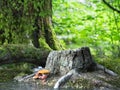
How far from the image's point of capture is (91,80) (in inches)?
261

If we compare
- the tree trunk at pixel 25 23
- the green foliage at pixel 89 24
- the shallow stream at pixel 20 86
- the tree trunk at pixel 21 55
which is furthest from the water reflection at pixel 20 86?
the green foliage at pixel 89 24

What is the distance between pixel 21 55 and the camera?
8297 millimetres

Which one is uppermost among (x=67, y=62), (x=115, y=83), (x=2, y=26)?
(x=2, y=26)

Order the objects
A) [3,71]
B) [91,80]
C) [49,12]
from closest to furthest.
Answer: [91,80] < [3,71] < [49,12]

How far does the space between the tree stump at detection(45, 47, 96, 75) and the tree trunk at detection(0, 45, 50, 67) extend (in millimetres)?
1142

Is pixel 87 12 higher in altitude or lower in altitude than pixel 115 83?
higher

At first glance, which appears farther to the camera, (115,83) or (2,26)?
(2,26)

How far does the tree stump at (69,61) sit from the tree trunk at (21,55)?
1.14 metres

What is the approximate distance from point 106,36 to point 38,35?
3.90 meters

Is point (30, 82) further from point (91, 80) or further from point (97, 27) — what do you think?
point (97, 27)

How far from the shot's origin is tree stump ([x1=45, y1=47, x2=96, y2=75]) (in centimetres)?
716

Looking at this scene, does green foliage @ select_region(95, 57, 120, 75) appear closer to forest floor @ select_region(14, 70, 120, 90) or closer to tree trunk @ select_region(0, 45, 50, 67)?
forest floor @ select_region(14, 70, 120, 90)

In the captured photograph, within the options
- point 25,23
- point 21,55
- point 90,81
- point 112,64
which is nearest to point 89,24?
point 25,23

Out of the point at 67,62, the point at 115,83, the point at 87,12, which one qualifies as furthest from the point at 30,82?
the point at 87,12
